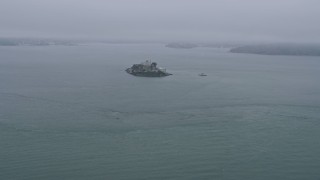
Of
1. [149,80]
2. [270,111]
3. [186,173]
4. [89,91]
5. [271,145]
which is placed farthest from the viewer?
[149,80]

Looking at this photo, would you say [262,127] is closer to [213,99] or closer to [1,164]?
[213,99]

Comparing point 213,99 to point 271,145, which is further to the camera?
point 213,99

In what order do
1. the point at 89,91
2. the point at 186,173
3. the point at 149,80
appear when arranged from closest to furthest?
the point at 186,173 → the point at 89,91 → the point at 149,80

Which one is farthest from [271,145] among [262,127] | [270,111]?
[270,111]

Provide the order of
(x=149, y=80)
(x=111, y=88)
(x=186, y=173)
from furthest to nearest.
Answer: (x=149, y=80)
(x=111, y=88)
(x=186, y=173)

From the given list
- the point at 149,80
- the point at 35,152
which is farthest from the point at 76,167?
the point at 149,80

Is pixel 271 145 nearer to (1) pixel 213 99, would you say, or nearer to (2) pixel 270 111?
(2) pixel 270 111

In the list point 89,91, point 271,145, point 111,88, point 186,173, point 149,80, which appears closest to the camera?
point 186,173

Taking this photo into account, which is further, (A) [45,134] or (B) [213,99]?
(B) [213,99]
